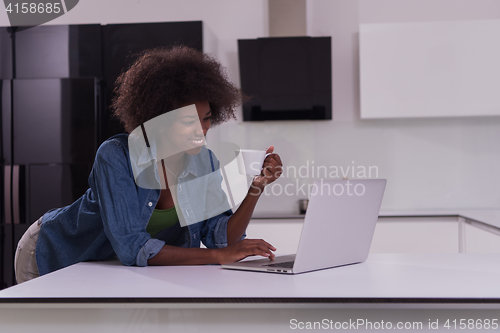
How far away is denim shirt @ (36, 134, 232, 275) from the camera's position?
133 cm

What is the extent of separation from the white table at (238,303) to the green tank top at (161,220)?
43 centimetres

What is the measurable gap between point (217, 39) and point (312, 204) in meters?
2.78

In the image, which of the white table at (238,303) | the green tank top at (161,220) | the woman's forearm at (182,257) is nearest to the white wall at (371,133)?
the green tank top at (161,220)

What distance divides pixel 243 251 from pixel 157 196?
0.34m

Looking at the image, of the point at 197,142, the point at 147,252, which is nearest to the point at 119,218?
the point at 147,252

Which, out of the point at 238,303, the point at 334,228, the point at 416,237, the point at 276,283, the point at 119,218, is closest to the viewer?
the point at 238,303

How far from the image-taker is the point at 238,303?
37.8 inches

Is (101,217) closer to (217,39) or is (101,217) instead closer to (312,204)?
(312,204)

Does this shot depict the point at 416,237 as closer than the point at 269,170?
No

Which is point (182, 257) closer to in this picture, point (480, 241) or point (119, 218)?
point (119, 218)

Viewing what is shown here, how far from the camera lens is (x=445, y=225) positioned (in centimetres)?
305

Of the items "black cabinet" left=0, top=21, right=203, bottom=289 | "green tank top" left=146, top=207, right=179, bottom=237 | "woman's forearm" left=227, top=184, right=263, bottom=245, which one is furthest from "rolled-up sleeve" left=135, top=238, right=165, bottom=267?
"black cabinet" left=0, top=21, right=203, bottom=289

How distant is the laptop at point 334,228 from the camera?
1.12 metres

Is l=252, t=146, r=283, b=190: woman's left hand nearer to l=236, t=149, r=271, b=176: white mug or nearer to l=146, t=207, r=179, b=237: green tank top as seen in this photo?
l=236, t=149, r=271, b=176: white mug
